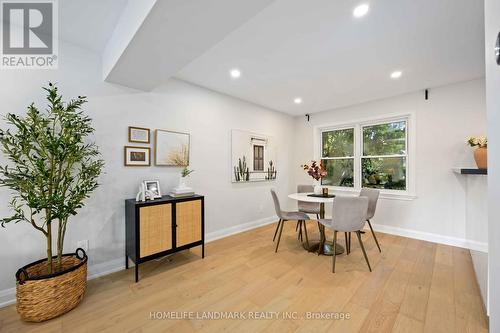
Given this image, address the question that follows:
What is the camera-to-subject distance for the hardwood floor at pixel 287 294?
1.59 m

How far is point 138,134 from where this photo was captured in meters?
2.57

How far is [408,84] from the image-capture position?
10.3 ft

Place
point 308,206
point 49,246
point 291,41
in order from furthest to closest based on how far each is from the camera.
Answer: point 308,206 → point 291,41 → point 49,246

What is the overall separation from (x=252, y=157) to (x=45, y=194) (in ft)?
9.65

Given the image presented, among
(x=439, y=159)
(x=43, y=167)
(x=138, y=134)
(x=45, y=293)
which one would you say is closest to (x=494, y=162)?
(x=43, y=167)

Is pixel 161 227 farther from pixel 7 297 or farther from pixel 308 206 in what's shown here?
pixel 308 206

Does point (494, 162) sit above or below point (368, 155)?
below

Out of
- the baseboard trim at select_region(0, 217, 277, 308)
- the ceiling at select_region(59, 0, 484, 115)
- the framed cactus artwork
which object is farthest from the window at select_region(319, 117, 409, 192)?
the baseboard trim at select_region(0, 217, 277, 308)

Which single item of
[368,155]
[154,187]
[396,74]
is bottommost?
[154,187]

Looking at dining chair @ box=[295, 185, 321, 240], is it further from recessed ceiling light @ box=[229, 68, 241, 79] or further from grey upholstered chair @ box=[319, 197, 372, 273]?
recessed ceiling light @ box=[229, 68, 241, 79]

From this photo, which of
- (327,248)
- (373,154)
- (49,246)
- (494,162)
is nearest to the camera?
(494,162)

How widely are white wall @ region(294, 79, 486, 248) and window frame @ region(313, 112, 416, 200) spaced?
0.24 ft

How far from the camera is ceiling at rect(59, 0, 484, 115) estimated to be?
1.52 metres

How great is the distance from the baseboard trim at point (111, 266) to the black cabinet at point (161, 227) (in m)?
0.12
